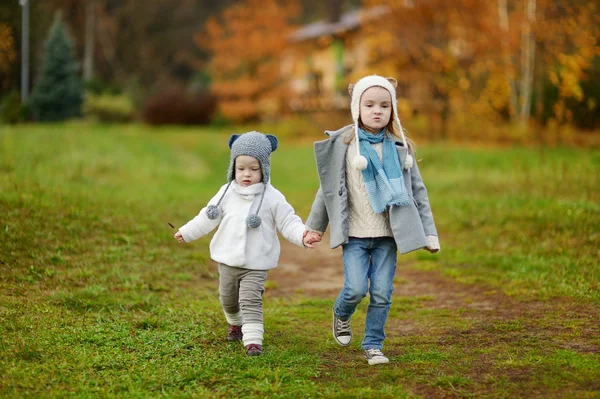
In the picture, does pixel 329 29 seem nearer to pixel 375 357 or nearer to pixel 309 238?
pixel 309 238

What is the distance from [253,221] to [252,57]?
28.5m

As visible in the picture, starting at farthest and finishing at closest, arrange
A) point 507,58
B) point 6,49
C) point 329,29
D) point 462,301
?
point 329,29 < point 507,58 < point 6,49 < point 462,301

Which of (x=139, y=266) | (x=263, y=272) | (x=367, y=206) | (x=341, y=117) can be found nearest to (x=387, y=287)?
(x=367, y=206)

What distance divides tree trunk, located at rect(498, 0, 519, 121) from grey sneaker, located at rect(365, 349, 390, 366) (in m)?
18.0

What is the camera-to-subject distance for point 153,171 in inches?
608

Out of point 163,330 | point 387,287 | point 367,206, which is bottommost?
point 163,330

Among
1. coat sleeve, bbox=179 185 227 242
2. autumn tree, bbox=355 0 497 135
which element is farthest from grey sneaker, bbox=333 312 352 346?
autumn tree, bbox=355 0 497 135

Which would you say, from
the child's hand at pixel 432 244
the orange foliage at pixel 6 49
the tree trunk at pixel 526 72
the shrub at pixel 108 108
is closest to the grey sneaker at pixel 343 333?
the child's hand at pixel 432 244

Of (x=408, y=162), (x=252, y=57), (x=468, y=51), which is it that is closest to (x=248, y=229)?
(x=408, y=162)

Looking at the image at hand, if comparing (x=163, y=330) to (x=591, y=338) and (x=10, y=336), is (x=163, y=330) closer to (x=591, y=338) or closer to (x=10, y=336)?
(x=10, y=336)

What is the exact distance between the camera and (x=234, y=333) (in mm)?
5172

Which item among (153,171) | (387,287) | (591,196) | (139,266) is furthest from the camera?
(153,171)

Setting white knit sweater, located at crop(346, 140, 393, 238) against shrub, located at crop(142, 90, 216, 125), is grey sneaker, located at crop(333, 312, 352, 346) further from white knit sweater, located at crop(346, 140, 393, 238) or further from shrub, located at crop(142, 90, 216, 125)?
shrub, located at crop(142, 90, 216, 125)

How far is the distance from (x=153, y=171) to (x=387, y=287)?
37.4 feet
